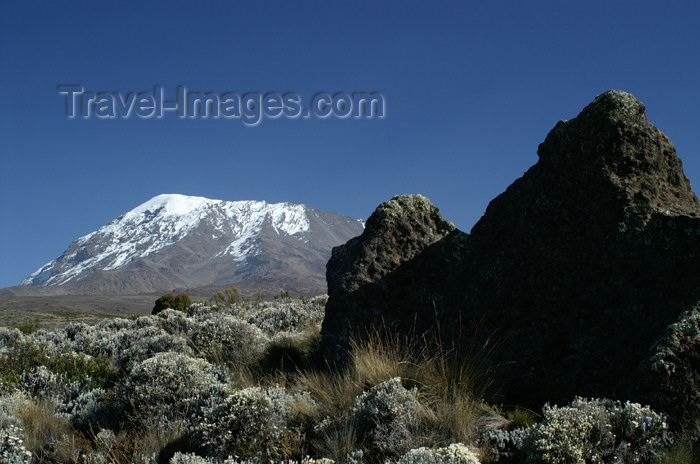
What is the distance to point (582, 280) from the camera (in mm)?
4922

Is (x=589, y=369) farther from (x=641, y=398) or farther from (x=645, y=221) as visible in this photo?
(x=645, y=221)

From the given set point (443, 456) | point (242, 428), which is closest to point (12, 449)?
point (242, 428)

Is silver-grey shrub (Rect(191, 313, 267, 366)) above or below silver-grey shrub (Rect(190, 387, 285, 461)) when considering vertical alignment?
above

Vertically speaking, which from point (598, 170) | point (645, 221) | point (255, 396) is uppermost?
point (598, 170)

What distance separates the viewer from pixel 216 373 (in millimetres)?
7402

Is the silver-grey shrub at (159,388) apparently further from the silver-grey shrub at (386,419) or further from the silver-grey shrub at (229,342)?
the silver-grey shrub at (386,419)

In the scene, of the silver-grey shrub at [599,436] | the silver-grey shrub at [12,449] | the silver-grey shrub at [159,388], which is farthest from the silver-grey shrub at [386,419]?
the silver-grey shrub at [12,449]

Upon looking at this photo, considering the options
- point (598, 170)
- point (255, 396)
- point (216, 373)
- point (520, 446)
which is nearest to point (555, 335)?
point (520, 446)

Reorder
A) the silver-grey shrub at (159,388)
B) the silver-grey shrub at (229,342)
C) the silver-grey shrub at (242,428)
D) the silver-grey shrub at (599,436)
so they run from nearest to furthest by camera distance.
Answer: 1. the silver-grey shrub at (599,436)
2. the silver-grey shrub at (242,428)
3. the silver-grey shrub at (159,388)
4. the silver-grey shrub at (229,342)

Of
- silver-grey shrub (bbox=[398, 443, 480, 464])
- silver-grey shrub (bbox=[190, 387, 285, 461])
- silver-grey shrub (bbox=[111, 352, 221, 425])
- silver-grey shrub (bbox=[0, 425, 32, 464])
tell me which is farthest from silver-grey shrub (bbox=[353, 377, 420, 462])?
silver-grey shrub (bbox=[0, 425, 32, 464])

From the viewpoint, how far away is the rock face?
13.6 ft

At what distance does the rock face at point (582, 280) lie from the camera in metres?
4.14

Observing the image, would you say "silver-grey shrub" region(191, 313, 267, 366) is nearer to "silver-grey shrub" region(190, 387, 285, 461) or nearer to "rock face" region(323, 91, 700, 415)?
"rock face" region(323, 91, 700, 415)

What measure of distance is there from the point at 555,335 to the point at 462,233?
2361 mm
